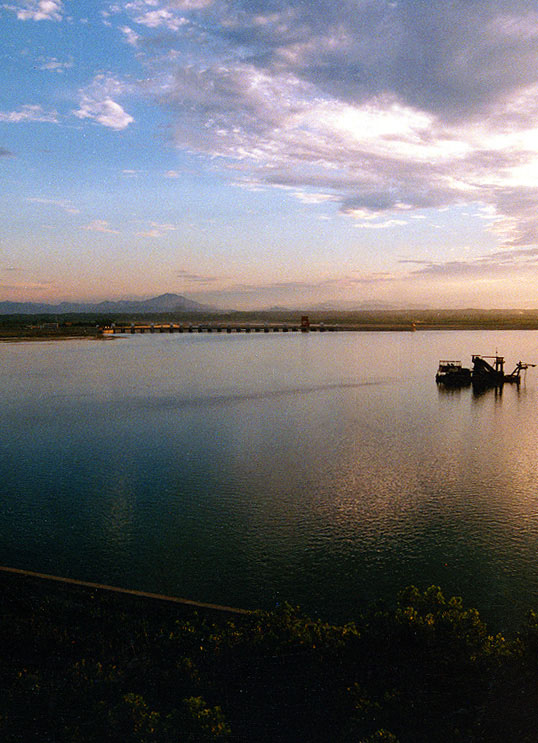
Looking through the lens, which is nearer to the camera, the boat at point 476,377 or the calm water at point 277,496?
the calm water at point 277,496

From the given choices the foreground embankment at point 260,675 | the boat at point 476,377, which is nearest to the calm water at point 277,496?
the foreground embankment at point 260,675

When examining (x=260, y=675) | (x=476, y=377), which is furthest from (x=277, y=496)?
(x=476, y=377)

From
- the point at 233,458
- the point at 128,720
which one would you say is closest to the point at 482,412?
the point at 233,458

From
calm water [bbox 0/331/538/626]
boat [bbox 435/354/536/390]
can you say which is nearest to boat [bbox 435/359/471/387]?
boat [bbox 435/354/536/390]

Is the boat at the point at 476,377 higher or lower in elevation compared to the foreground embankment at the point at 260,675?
higher

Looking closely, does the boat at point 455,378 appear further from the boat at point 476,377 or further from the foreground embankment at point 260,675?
the foreground embankment at point 260,675

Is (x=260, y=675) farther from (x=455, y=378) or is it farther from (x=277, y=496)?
(x=455, y=378)
